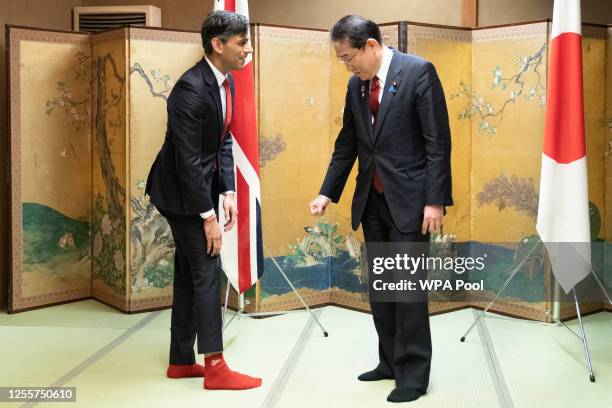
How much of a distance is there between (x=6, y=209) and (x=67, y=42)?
98 centimetres

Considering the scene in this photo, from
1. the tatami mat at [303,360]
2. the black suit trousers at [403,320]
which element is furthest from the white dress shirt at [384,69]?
the tatami mat at [303,360]

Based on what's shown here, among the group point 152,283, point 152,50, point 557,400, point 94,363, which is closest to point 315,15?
point 152,50

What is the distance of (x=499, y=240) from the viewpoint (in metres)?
4.48

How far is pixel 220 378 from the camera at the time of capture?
3.25m

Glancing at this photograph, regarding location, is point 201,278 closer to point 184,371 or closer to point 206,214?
point 206,214

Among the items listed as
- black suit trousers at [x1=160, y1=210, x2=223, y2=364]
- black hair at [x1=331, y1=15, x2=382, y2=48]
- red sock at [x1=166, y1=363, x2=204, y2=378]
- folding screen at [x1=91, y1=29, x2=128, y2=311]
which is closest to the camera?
black hair at [x1=331, y1=15, x2=382, y2=48]

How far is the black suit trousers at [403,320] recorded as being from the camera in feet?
10.2

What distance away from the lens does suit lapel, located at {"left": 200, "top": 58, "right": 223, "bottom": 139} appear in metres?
3.16

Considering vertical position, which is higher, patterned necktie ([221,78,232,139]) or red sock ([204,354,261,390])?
patterned necktie ([221,78,232,139])

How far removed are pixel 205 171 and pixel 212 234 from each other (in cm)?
24

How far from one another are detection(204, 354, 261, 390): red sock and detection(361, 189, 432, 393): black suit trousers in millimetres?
572

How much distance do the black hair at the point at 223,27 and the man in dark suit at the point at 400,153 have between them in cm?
36

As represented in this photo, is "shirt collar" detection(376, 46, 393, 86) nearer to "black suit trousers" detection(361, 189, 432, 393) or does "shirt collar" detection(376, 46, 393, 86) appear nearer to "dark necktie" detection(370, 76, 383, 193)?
"dark necktie" detection(370, 76, 383, 193)

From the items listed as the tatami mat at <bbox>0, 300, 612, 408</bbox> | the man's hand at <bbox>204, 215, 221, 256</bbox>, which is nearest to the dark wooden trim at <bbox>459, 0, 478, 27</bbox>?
the tatami mat at <bbox>0, 300, 612, 408</bbox>
